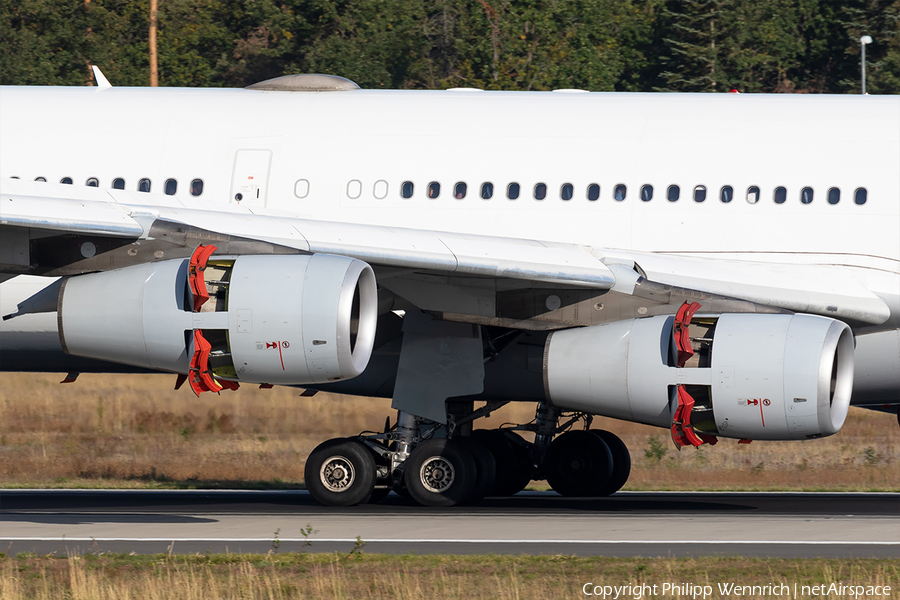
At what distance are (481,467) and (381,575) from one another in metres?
5.83

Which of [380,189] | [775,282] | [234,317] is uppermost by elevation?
[380,189]

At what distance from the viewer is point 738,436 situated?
47.7ft

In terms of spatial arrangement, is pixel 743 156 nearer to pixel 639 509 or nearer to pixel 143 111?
pixel 639 509

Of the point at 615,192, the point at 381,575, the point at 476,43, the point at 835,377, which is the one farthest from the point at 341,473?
the point at 476,43

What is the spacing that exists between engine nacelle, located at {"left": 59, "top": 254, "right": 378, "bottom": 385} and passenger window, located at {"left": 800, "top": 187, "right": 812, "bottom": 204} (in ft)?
19.4

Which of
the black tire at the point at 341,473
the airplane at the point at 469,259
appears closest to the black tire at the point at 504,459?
the airplane at the point at 469,259

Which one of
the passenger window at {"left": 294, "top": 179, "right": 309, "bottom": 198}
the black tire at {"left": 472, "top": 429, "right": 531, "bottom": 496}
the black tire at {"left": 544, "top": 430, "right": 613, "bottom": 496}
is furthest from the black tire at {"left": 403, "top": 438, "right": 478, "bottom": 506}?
the passenger window at {"left": 294, "top": 179, "right": 309, "bottom": 198}

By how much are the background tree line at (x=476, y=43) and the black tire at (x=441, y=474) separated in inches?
1152

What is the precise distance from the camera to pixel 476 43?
155ft

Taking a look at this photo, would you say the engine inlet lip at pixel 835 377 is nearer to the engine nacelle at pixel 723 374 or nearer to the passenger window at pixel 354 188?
the engine nacelle at pixel 723 374

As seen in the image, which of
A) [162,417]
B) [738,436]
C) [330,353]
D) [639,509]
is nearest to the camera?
[330,353]

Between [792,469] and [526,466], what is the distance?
6.53 metres

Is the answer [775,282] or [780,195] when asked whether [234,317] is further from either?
[780,195]

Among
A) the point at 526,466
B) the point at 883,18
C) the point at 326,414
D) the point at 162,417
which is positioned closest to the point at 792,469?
the point at 526,466
